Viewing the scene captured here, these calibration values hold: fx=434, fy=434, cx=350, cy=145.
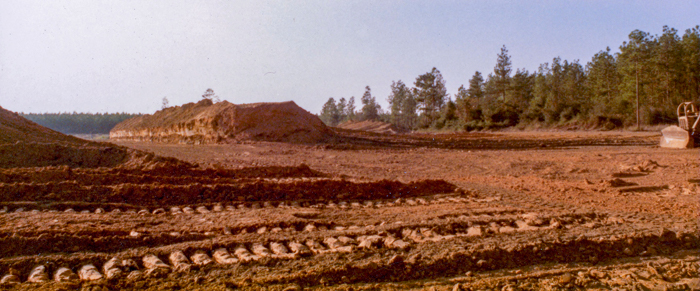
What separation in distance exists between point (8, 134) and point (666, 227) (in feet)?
46.1

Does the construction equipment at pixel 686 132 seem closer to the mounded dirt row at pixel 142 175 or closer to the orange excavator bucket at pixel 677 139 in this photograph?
the orange excavator bucket at pixel 677 139

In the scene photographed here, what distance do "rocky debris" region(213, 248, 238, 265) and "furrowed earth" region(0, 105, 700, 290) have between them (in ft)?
0.09

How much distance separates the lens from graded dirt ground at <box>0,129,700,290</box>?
348 centimetres

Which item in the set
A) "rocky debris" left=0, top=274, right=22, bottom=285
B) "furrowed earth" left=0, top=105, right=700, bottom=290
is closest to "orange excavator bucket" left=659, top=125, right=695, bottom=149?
"furrowed earth" left=0, top=105, right=700, bottom=290

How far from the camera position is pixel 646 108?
37.0 m

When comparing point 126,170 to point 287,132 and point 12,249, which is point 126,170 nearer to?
point 12,249

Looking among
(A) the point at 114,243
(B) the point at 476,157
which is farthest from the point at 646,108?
(A) the point at 114,243

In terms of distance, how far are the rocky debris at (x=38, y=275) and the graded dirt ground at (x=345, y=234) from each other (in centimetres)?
2

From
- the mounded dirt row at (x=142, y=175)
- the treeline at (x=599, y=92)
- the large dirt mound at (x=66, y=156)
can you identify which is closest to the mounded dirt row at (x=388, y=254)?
the mounded dirt row at (x=142, y=175)

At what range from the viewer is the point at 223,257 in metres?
3.81

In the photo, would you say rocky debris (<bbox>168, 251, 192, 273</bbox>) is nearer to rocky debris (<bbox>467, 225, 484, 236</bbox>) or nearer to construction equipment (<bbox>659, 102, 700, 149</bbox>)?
rocky debris (<bbox>467, 225, 484, 236</bbox>)

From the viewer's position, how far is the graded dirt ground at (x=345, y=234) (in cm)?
348

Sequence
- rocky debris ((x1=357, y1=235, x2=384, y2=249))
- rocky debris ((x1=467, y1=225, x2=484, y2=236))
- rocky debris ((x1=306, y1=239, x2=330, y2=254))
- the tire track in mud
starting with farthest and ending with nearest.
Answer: rocky debris ((x1=467, y1=225, x2=484, y2=236)) < rocky debris ((x1=357, y1=235, x2=384, y2=249)) < rocky debris ((x1=306, y1=239, x2=330, y2=254)) < the tire track in mud

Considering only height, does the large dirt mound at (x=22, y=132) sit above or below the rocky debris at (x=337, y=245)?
above
